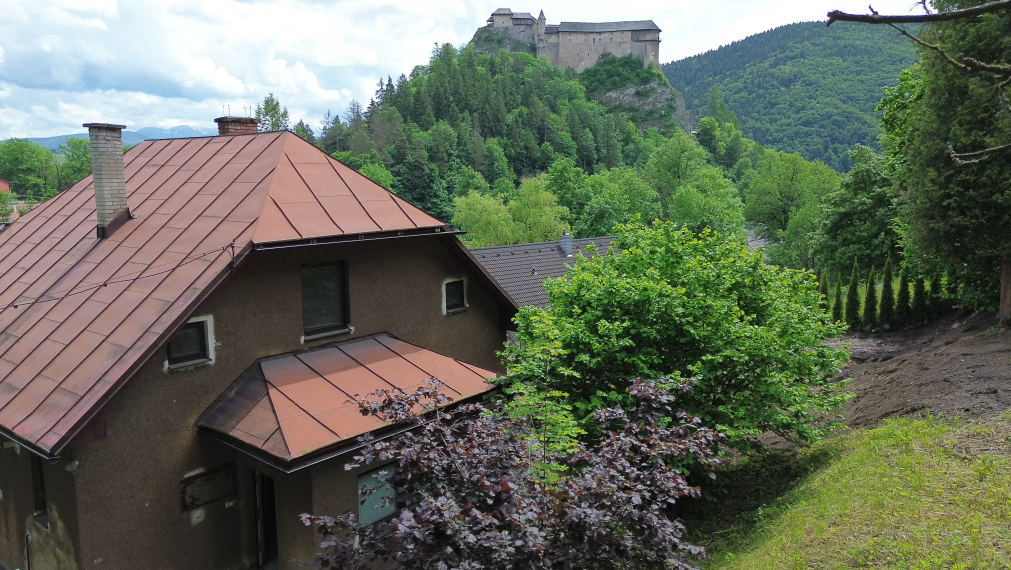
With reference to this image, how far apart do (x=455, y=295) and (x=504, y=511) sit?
29.3ft

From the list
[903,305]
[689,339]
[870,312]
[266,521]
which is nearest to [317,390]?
[266,521]

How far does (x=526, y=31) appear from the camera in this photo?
154500mm

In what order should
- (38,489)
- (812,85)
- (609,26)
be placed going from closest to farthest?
(38,489) → (812,85) → (609,26)

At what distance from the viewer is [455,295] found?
14.1 meters

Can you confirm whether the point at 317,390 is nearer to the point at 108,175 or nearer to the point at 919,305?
the point at 108,175

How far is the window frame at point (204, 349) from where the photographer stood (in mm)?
9305

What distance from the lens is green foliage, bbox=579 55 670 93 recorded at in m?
140

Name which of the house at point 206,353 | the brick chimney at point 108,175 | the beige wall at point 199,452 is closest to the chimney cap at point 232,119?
the house at point 206,353

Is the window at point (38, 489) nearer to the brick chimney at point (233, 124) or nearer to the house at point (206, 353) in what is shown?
the house at point (206, 353)

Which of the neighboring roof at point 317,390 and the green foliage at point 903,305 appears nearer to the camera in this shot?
the neighboring roof at point 317,390

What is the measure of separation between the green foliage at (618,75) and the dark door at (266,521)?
13892 centimetres

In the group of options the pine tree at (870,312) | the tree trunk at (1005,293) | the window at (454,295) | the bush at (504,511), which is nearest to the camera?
the bush at (504,511)

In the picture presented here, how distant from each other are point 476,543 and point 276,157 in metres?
8.86

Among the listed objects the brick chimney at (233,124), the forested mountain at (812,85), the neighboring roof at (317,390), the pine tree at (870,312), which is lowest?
the pine tree at (870,312)
